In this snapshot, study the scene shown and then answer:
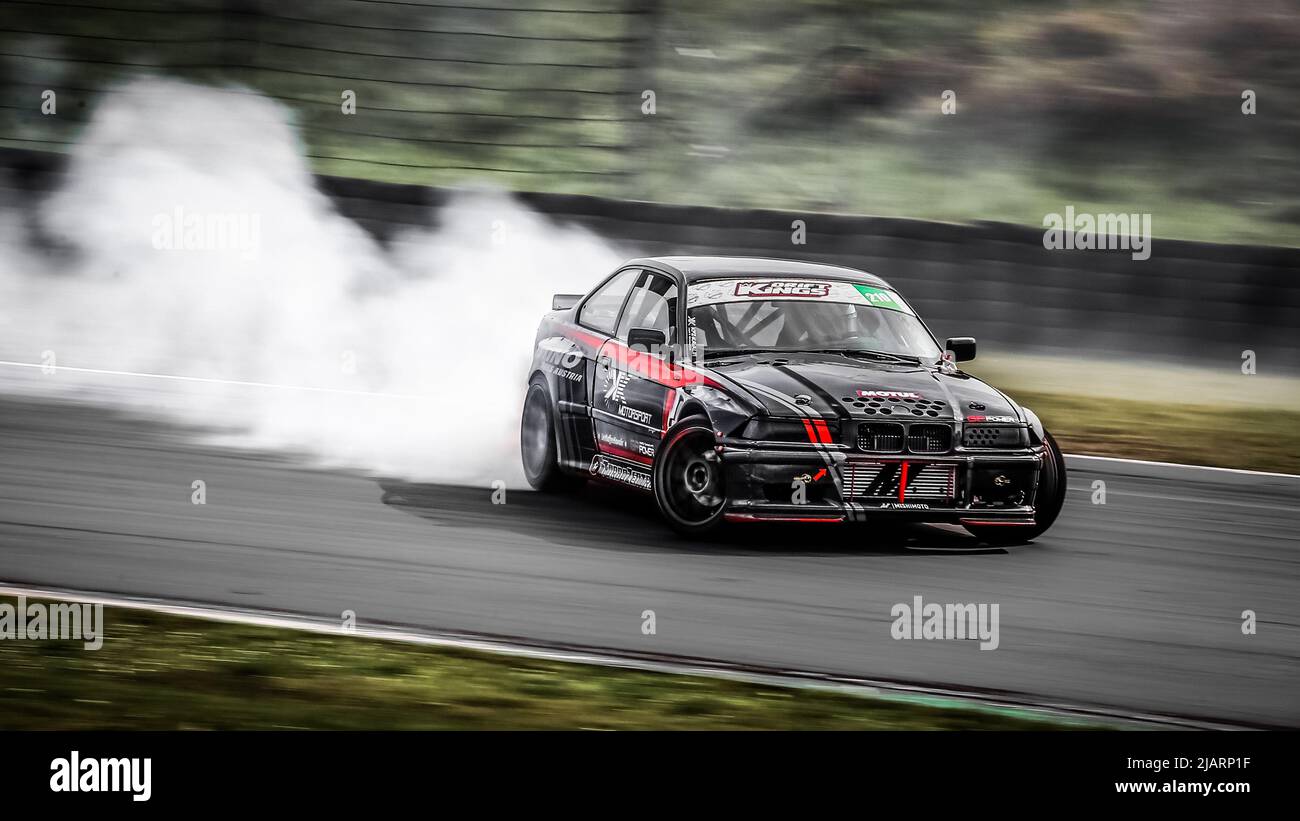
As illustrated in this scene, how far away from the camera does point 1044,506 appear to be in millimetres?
8555

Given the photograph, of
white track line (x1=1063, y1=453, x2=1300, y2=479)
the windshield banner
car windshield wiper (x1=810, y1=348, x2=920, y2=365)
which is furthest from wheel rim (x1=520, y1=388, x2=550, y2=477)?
white track line (x1=1063, y1=453, x2=1300, y2=479)

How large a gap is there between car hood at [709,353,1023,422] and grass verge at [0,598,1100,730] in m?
2.33

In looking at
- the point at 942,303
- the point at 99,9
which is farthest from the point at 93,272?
the point at 942,303

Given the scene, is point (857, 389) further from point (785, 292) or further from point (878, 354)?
point (785, 292)

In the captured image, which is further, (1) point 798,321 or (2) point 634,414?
(1) point 798,321

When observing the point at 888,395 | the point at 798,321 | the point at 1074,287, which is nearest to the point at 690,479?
the point at 888,395

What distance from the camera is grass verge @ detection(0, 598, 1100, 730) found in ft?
17.4

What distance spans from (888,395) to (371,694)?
3.36 meters

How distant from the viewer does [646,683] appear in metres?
5.85

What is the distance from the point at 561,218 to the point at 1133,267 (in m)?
4.92

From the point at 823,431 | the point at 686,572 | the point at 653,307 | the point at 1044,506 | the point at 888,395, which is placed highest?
the point at 653,307

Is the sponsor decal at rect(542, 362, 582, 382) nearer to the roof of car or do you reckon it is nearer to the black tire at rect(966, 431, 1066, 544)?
the roof of car

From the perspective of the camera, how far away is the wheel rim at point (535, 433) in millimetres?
9758
